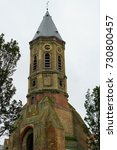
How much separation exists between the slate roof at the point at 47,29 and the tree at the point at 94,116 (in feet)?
59.1

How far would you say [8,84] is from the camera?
83.6 ft

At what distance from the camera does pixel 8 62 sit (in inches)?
1024

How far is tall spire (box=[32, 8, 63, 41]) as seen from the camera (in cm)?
5396

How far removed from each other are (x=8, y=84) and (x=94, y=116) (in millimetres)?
13741

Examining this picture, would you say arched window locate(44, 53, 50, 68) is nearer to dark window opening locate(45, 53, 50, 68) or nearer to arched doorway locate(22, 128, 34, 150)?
dark window opening locate(45, 53, 50, 68)

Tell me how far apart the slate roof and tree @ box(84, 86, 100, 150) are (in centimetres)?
1801

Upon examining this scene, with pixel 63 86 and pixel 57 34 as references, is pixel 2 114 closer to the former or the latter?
pixel 63 86

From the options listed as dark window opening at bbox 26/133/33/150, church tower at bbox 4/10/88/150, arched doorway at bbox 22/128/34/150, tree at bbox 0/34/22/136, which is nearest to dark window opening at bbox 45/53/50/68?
church tower at bbox 4/10/88/150

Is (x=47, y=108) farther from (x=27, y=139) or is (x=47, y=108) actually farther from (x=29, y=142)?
(x=29, y=142)

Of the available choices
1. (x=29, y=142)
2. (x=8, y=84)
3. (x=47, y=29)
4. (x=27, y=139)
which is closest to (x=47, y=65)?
(x=47, y=29)

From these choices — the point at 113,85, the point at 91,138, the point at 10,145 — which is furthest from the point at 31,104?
the point at 113,85

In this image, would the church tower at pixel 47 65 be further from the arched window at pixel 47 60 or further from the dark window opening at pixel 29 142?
the dark window opening at pixel 29 142

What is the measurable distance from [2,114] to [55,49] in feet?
93.6

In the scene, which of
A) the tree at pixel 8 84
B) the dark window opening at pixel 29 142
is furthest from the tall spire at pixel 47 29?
the tree at pixel 8 84
